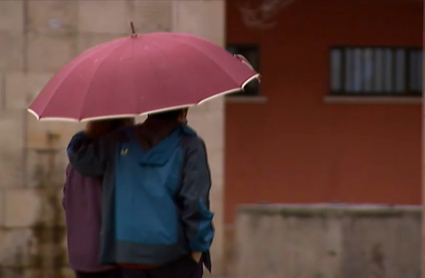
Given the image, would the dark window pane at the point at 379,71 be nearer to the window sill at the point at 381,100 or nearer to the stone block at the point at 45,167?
the window sill at the point at 381,100

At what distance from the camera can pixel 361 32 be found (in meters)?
14.4

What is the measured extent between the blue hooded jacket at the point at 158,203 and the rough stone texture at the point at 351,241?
12.5ft

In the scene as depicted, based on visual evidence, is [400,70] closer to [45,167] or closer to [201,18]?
[201,18]

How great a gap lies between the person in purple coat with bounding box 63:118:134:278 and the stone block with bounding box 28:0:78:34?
4.37m

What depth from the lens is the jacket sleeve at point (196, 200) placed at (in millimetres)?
4176

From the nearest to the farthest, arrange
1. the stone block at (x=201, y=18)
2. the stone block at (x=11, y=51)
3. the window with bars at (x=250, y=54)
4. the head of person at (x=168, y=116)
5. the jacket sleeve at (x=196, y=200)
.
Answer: the jacket sleeve at (x=196, y=200) → the head of person at (x=168, y=116) → the stone block at (x=11, y=51) → the stone block at (x=201, y=18) → the window with bars at (x=250, y=54)

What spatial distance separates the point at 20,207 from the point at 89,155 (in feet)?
14.8

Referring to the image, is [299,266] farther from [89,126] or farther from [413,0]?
[413,0]

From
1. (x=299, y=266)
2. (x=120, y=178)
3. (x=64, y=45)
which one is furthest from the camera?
(x=64, y=45)

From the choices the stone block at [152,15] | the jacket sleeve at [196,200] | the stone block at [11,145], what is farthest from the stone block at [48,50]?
the jacket sleeve at [196,200]

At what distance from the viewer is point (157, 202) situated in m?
4.19

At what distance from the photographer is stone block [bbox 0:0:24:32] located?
870 centimetres

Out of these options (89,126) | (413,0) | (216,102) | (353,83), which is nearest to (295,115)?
(353,83)

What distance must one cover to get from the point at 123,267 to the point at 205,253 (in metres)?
0.34
